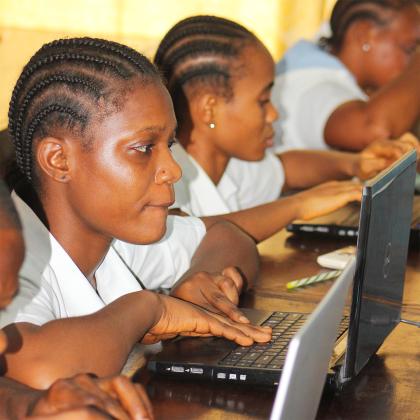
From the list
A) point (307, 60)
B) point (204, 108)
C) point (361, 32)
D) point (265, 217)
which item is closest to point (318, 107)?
point (307, 60)

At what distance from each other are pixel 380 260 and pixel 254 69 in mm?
886

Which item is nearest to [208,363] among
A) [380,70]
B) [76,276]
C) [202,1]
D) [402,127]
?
[76,276]

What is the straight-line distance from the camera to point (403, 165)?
1226 mm

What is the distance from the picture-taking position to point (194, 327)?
119cm

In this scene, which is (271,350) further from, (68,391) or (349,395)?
(68,391)

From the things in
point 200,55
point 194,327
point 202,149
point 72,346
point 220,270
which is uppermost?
point 200,55

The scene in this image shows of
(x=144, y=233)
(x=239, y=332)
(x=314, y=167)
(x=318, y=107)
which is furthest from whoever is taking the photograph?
(x=318, y=107)

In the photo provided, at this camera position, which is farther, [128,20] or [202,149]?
[128,20]

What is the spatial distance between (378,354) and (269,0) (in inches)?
124

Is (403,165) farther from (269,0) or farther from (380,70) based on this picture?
(269,0)

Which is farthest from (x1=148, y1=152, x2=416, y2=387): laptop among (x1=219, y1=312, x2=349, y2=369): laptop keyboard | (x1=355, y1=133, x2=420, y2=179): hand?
(x1=355, y1=133, x2=420, y2=179): hand

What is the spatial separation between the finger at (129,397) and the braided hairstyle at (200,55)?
110cm

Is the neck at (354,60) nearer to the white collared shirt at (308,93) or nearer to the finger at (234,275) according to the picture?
the white collared shirt at (308,93)

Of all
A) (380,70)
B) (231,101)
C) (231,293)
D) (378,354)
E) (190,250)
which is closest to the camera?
(378,354)
